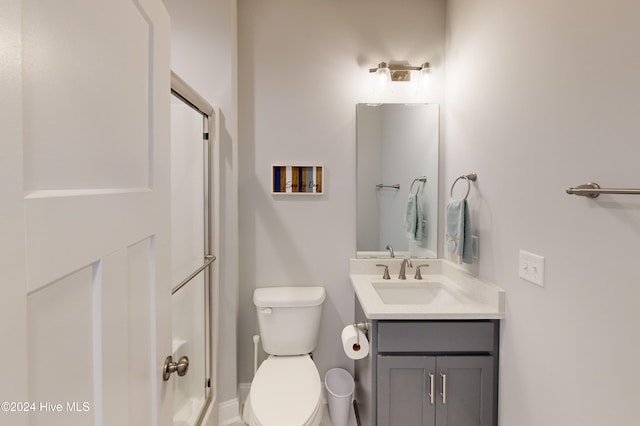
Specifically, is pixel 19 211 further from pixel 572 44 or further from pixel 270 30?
pixel 270 30

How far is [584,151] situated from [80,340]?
138cm

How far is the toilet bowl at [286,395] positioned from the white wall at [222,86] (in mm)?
350

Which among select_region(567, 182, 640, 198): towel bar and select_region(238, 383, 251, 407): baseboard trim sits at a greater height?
select_region(567, 182, 640, 198): towel bar

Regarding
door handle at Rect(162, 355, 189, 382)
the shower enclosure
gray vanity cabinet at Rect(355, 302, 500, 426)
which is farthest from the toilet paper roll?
door handle at Rect(162, 355, 189, 382)

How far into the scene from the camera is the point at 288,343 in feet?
6.22

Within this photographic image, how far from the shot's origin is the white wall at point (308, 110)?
2.07 m

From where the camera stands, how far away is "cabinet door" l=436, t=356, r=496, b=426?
56.1 inches

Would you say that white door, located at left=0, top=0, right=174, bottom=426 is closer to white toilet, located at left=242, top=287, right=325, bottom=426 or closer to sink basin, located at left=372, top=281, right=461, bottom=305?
white toilet, located at left=242, top=287, right=325, bottom=426

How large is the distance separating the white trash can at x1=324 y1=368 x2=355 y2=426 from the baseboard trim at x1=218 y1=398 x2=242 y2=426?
22.4 inches

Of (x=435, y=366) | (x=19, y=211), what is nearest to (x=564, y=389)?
(x=435, y=366)

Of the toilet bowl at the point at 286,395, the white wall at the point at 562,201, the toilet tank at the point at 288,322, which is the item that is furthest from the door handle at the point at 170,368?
the white wall at the point at 562,201

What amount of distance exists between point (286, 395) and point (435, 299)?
0.98 meters

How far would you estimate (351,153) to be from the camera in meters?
2.12

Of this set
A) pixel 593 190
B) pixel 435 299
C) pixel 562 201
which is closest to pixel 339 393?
pixel 435 299
